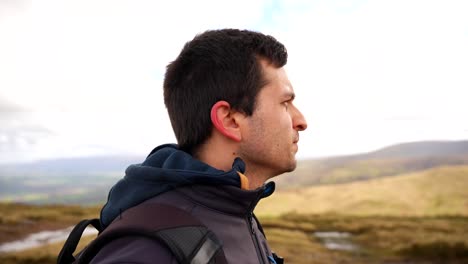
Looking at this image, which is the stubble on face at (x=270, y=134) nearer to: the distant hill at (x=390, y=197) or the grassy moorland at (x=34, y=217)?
the grassy moorland at (x=34, y=217)

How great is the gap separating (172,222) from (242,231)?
65 centimetres

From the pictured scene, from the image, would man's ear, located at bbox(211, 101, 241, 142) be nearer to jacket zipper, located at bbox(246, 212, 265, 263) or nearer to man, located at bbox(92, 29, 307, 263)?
man, located at bbox(92, 29, 307, 263)

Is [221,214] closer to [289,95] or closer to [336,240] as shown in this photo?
[289,95]

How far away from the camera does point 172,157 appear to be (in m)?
2.84

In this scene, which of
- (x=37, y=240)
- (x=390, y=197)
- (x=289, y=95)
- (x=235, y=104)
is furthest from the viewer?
(x=390, y=197)

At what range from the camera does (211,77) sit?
299cm

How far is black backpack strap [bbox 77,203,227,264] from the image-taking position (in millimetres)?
2199

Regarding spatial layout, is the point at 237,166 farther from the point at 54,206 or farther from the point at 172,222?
A: the point at 54,206

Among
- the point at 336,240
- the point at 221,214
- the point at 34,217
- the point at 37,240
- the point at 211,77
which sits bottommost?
the point at 336,240

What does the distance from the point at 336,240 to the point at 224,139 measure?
32.9 m

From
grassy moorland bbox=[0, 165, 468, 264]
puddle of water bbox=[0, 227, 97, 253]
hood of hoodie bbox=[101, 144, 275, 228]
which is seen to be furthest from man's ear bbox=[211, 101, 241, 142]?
puddle of water bbox=[0, 227, 97, 253]

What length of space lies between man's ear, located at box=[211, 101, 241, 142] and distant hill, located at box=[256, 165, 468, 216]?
43.0m

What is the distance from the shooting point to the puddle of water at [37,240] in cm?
2834

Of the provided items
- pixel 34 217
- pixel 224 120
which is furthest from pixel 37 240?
pixel 224 120
